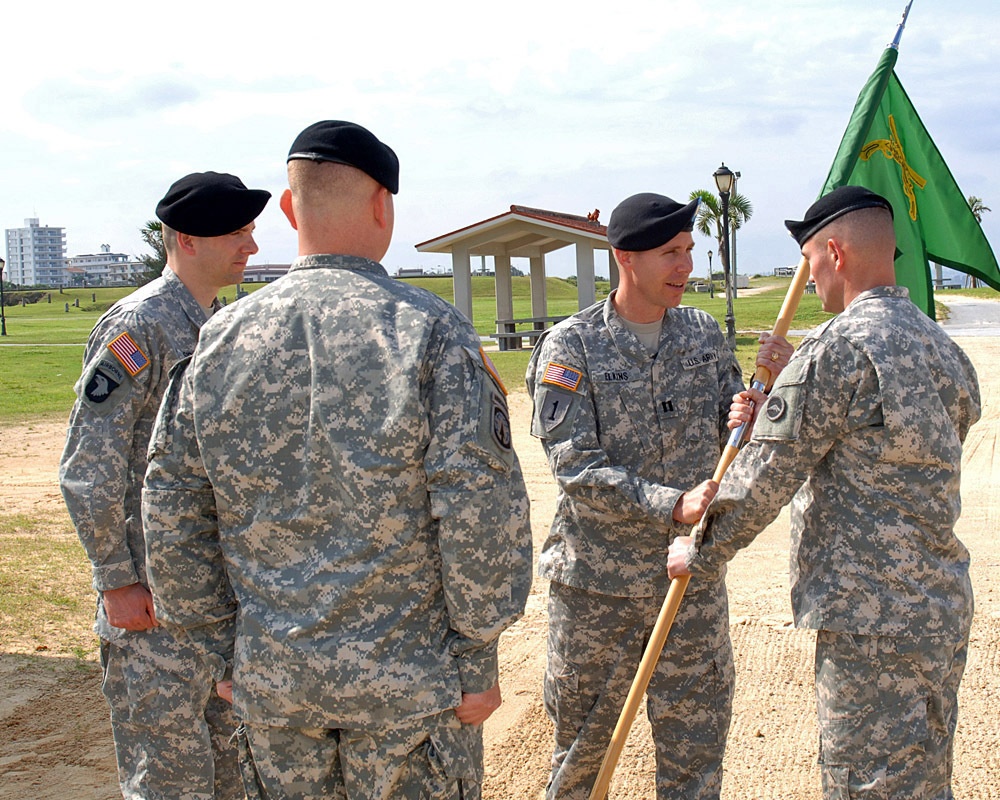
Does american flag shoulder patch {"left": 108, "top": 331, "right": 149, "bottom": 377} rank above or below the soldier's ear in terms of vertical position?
below

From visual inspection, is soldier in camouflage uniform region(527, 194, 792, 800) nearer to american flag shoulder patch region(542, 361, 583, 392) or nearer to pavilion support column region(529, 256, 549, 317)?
american flag shoulder patch region(542, 361, 583, 392)

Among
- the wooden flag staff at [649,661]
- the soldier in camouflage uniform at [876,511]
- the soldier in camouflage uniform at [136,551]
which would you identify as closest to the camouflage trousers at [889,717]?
the soldier in camouflage uniform at [876,511]

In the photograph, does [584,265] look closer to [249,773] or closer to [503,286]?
[503,286]

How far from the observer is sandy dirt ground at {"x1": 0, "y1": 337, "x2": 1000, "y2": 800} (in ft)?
13.8

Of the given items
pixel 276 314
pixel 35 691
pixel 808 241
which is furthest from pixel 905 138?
pixel 35 691

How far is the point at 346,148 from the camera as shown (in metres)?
2.40

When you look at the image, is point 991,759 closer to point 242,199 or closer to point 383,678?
point 383,678

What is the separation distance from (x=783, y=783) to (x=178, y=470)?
2906mm

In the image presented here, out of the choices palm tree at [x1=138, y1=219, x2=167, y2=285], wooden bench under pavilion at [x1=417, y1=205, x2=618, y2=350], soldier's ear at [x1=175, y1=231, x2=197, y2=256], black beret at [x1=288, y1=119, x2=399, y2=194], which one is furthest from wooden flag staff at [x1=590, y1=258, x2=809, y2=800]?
palm tree at [x1=138, y1=219, x2=167, y2=285]

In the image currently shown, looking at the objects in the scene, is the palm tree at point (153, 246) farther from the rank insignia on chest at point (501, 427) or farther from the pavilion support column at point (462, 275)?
the rank insignia on chest at point (501, 427)

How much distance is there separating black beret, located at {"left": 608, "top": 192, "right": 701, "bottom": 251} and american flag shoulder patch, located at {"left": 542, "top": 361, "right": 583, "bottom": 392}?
1.64 ft

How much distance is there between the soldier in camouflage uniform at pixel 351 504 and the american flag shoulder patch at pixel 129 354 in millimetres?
901

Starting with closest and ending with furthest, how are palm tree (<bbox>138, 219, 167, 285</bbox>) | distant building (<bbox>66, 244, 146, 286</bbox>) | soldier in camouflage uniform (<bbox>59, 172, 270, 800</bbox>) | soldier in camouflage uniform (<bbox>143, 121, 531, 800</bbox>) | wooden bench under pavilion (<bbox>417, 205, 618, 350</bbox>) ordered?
1. soldier in camouflage uniform (<bbox>143, 121, 531, 800</bbox>)
2. soldier in camouflage uniform (<bbox>59, 172, 270, 800</bbox>)
3. wooden bench under pavilion (<bbox>417, 205, 618, 350</bbox>)
4. palm tree (<bbox>138, 219, 167, 285</bbox>)
5. distant building (<bbox>66, 244, 146, 286</bbox>)

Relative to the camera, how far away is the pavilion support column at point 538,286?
1179 inches
